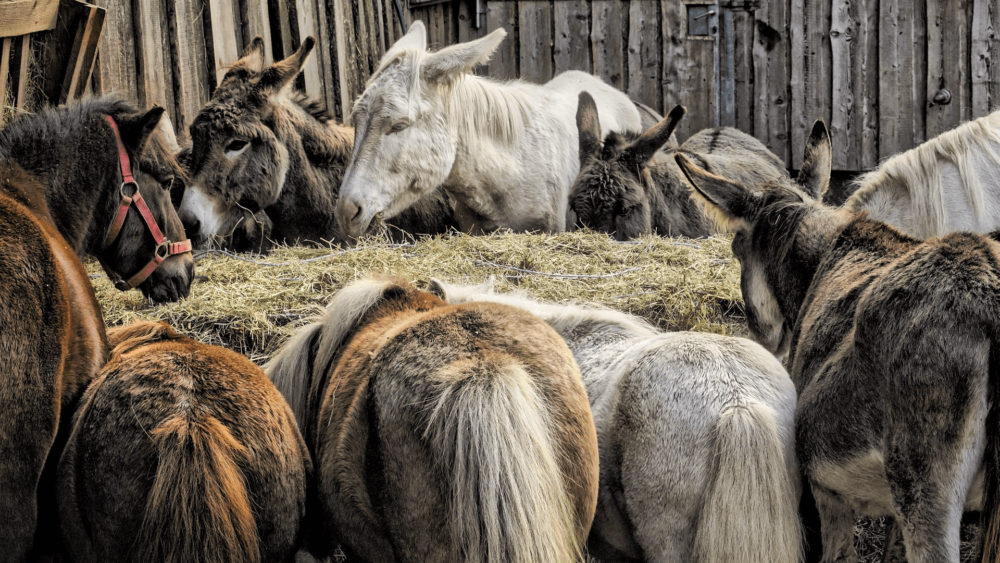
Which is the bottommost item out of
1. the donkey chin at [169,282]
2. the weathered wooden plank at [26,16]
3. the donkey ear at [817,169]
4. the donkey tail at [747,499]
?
the donkey tail at [747,499]

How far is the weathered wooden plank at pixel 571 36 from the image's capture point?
9.16 m

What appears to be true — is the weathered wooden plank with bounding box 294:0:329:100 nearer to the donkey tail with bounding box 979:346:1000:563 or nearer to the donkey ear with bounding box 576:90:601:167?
the donkey ear with bounding box 576:90:601:167

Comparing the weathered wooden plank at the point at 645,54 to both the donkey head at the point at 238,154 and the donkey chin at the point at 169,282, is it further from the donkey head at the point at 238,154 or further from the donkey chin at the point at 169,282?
the donkey chin at the point at 169,282

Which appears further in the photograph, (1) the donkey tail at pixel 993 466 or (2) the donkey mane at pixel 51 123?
(2) the donkey mane at pixel 51 123

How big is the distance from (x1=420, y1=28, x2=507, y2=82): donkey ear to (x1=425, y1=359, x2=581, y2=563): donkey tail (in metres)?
4.15

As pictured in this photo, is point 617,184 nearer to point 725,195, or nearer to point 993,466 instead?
point 725,195

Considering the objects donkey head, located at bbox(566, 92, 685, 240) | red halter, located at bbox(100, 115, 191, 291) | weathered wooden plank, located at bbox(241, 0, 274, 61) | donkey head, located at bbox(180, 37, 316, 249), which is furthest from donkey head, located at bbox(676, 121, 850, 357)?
weathered wooden plank, located at bbox(241, 0, 274, 61)

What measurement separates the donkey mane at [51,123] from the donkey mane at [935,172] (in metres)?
3.75

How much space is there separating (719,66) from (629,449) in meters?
7.40

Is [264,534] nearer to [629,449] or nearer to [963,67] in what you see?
[629,449]

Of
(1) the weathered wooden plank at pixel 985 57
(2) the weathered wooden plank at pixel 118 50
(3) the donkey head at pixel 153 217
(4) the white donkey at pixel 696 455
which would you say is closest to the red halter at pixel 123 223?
(3) the donkey head at pixel 153 217

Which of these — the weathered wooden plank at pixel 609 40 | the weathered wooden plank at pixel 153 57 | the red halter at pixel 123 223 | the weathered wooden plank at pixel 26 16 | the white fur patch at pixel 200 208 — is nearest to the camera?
the red halter at pixel 123 223

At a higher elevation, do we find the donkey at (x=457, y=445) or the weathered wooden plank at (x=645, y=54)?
the weathered wooden plank at (x=645, y=54)

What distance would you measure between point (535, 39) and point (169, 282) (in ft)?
20.6
